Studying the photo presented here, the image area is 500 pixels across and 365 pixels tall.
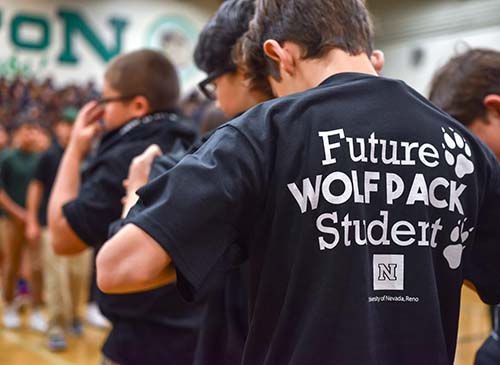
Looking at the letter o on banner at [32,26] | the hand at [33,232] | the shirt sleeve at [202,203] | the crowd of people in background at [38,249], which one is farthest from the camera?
the letter o on banner at [32,26]

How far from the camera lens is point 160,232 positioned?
3.31ft

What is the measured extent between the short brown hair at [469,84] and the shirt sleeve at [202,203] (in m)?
0.81

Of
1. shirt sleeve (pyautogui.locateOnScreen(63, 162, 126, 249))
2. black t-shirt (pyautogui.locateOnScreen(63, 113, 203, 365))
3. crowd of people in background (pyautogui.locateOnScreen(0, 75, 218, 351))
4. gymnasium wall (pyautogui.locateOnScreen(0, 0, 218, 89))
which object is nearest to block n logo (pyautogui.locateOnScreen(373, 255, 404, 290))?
black t-shirt (pyautogui.locateOnScreen(63, 113, 203, 365))

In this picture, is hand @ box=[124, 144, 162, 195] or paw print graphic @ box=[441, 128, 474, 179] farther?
hand @ box=[124, 144, 162, 195]

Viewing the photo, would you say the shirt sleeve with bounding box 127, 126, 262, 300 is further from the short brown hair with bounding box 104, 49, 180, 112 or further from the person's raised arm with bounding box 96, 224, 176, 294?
the short brown hair with bounding box 104, 49, 180, 112

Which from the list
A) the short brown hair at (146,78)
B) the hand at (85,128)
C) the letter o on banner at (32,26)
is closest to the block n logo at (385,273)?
the short brown hair at (146,78)

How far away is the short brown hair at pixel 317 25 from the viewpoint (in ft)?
3.77

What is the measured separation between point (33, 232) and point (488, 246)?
530 centimetres

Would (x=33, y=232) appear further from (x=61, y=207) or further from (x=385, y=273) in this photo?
(x=385, y=273)

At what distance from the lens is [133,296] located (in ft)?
6.24

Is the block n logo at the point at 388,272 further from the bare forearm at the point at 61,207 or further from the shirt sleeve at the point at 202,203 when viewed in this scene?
the bare forearm at the point at 61,207

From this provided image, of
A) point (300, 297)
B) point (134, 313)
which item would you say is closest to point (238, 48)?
point (300, 297)

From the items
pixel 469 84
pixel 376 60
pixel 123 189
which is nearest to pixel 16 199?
pixel 123 189

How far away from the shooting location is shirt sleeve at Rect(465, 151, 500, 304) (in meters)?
1.23
